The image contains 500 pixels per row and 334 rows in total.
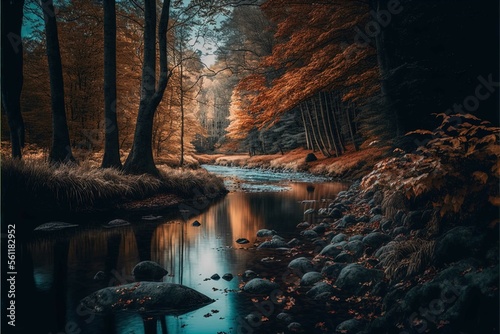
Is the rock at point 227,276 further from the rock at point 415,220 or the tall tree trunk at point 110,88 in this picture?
the tall tree trunk at point 110,88

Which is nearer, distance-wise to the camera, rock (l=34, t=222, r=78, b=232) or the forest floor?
rock (l=34, t=222, r=78, b=232)

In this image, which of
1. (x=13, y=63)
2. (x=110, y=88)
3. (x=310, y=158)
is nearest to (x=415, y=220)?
(x=13, y=63)

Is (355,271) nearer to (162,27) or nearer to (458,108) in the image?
(458,108)

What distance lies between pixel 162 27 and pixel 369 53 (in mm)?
7153

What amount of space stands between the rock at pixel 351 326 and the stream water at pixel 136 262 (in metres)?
1.04

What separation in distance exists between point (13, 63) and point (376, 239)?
9492 mm

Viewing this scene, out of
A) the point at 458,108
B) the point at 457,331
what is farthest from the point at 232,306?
the point at 458,108

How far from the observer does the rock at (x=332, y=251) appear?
5.79m

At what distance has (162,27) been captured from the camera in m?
11.7

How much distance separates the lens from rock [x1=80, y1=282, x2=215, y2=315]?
3.89m

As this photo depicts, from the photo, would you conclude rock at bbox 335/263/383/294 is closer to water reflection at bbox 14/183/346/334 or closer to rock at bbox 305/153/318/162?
water reflection at bbox 14/183/346/334

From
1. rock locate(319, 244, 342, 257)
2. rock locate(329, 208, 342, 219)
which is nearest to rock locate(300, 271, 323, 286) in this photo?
rock locate(319, 244, 342, 257)

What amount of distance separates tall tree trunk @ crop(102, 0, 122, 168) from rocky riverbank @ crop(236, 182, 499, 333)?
7861 millimetres

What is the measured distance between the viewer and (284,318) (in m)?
3.68
